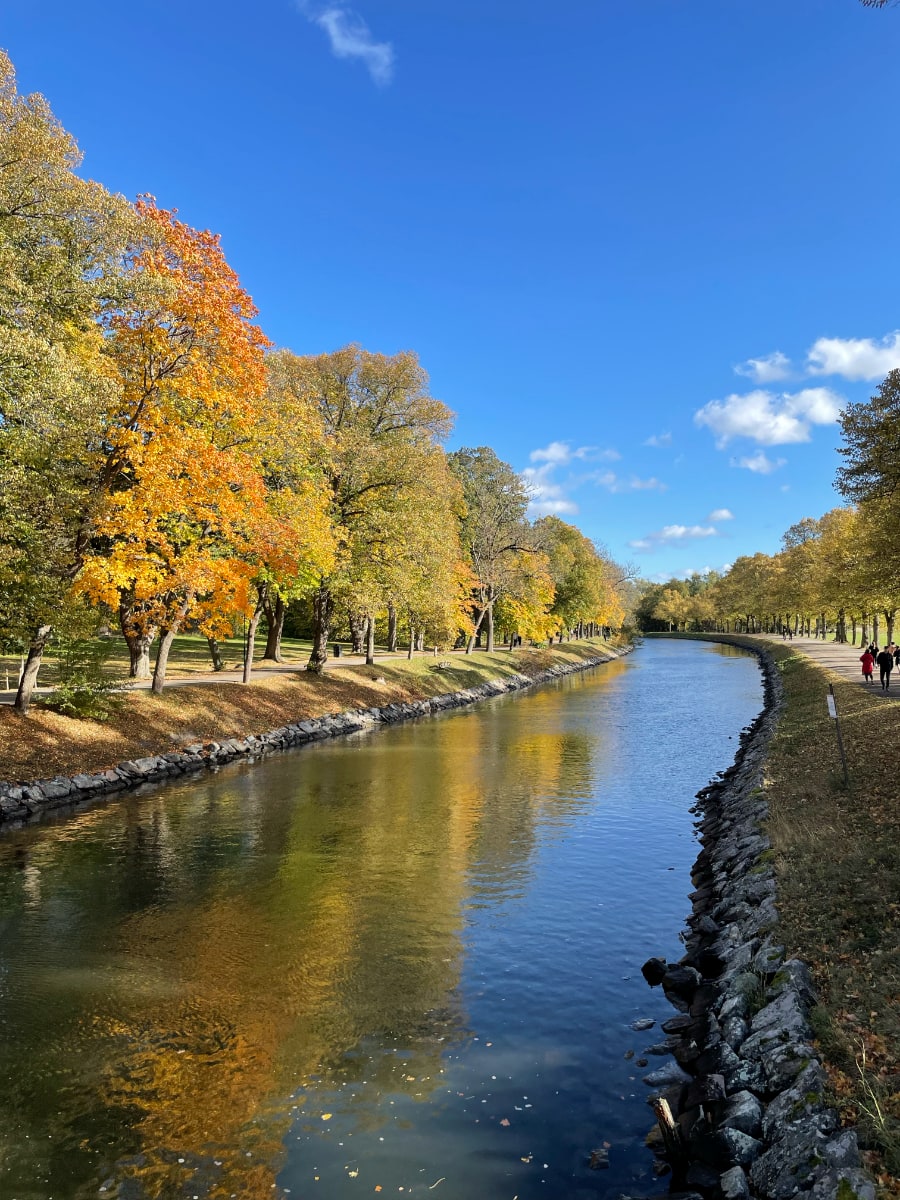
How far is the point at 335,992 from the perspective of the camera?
35.7 ft

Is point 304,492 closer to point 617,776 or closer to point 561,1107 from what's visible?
point 617,776

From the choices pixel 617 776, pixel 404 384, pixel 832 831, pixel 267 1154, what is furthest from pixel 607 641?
pixel 267 1154

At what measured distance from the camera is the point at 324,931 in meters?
13.0

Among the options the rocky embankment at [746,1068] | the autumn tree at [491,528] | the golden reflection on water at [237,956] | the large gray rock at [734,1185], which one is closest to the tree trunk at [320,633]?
the golden reflection on water at [237,956]

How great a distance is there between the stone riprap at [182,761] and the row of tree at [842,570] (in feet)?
77.9

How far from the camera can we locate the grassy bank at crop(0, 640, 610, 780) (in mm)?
23406

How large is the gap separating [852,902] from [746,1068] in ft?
13.2

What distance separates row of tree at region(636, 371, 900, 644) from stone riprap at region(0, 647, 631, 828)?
77.9ft

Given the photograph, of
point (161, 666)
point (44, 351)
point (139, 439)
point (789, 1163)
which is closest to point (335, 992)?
point (789, 1163)

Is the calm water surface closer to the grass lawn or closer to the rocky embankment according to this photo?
the rocky embankment

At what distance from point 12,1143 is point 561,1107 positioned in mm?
5701

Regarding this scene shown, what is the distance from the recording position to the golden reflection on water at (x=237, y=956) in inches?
313

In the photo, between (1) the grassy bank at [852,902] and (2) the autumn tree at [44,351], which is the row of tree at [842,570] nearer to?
(1) the grassy bank at [852,902]

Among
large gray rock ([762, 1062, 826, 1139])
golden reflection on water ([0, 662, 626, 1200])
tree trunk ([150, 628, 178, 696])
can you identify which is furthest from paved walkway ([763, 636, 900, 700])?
tree trunk ([150, 628, 178, 696])
